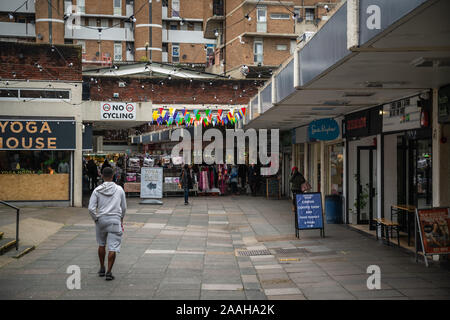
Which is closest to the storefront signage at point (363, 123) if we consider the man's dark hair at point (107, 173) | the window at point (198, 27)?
the man's dark hair at point (107, 173)

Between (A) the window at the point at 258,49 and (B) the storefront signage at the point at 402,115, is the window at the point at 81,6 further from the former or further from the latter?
(B) the storefront signage at the point at 402,115

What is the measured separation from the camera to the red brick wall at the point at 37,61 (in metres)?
17.4

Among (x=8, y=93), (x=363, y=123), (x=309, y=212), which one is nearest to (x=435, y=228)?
(x=309, y=212)

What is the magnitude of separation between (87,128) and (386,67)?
13484 millimetres

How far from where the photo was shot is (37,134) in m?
17.3

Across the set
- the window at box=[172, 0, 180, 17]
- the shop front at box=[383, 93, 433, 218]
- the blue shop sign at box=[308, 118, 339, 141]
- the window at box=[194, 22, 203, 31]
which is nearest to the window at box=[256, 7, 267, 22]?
the window at box=[194, 22, 203, 31]

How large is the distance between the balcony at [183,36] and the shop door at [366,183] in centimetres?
4151

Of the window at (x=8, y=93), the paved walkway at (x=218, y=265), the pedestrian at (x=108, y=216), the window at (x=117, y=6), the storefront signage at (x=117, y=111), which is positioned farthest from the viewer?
the window at (x=117, y=6)

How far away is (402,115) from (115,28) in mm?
44901

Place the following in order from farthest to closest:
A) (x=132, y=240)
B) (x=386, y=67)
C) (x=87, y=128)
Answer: (x=87, y=128) → (x=132, y=240) → (x=386, y=67)

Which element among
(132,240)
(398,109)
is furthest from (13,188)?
(398,109)

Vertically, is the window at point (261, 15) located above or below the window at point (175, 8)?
below

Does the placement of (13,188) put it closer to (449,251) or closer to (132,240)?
(132,240)

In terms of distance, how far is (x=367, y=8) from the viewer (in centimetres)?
557
